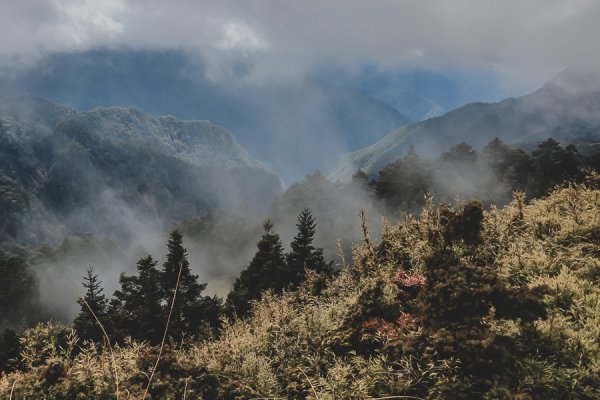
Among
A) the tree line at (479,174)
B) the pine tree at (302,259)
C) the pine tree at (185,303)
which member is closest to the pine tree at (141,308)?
the pine tree at (185,303)

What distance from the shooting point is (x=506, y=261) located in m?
7.34

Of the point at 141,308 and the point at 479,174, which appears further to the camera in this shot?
the point at 479,174

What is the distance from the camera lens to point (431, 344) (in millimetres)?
4875

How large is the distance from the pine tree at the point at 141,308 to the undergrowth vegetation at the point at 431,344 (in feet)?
91.3

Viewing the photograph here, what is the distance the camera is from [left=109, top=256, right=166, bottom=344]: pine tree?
34.7 meters

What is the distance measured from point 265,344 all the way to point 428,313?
3340 millimetres

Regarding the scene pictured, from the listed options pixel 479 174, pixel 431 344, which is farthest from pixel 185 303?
pixel 479 174

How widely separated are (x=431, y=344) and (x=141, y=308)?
35.6 meters

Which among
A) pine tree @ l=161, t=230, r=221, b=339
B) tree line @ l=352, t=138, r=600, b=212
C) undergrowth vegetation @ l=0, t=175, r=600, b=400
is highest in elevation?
tree line @ l=352, t=138, r=600, b=212

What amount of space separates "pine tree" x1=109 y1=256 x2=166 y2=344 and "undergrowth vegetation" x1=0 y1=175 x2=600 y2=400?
1095 inches

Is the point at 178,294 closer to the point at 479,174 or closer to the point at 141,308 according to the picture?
the point at 141,308

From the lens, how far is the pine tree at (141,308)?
3469 cm

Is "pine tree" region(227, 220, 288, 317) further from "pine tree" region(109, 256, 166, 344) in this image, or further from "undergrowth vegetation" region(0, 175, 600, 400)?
"undergrowth vegetation" region(0, 175, 600, 400)

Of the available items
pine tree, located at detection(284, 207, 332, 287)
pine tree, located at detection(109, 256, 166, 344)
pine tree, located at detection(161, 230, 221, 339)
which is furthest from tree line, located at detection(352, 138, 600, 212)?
pine tree, located at detection(109, 256, 166, 344)
